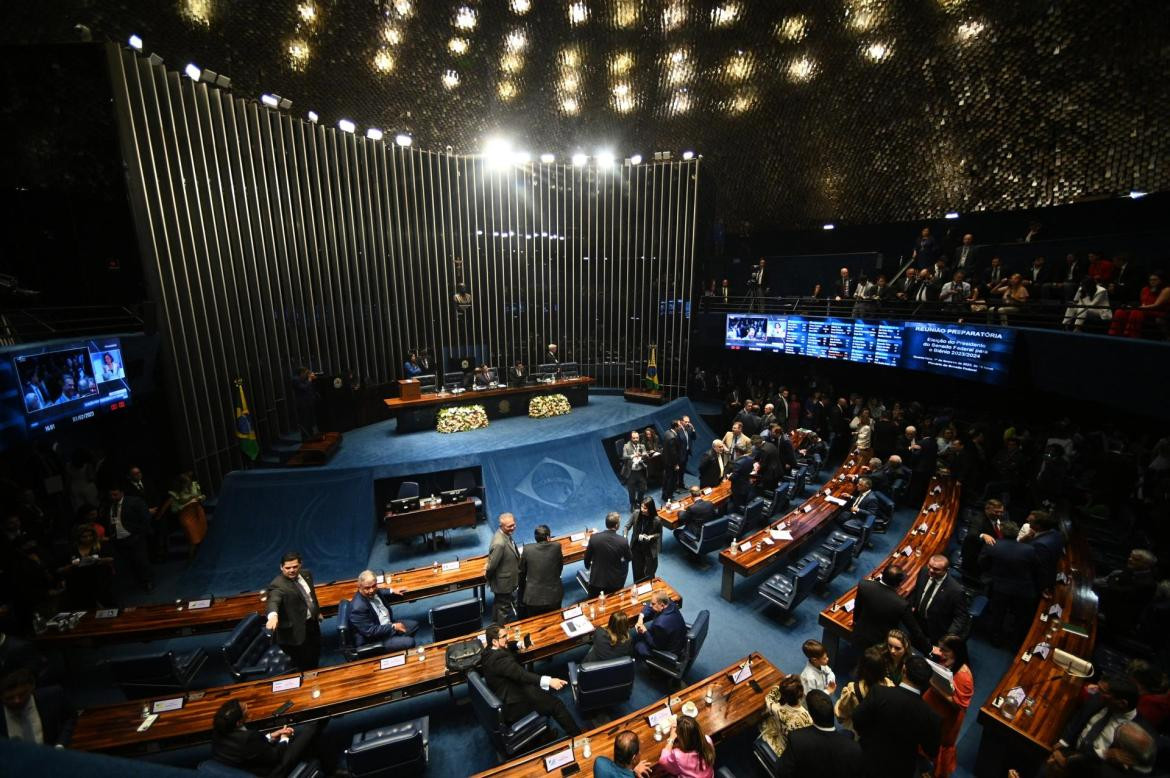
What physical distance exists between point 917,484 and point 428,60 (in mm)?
14909

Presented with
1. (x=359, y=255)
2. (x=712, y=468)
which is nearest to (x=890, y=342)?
(x=712, y=468)

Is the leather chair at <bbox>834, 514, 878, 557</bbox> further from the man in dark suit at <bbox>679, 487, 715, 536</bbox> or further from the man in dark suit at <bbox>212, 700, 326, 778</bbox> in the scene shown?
the man in dark suit at <bbox>212, 700, 326, 778</bbox>

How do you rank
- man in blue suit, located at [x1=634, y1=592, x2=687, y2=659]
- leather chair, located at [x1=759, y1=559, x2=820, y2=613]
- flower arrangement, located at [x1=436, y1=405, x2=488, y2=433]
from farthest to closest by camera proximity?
flower arrangement, located at [x1=436, y1=405, x2=488, y2=433], leather chair, located at [x1=759, y1=559, x2=820, y2=613], man in blue suit, located at [x1=634, y1=592, x2=687, y2=659]

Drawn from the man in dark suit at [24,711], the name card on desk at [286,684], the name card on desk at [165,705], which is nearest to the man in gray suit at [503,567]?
the name card on desk at [286,684]

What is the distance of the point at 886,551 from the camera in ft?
25.5

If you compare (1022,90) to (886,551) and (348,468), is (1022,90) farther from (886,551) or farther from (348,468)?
(348,468)

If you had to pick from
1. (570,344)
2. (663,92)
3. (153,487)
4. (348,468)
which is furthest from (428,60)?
(153,487)

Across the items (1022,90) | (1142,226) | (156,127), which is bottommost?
(1142,226)

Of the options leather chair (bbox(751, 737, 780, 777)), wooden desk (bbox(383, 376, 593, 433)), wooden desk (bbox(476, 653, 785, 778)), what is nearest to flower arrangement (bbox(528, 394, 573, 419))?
wooden desk (bbox(383, 376, 593, 433))

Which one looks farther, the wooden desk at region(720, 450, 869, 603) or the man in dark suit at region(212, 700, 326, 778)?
the wooden desk at region(720, 450, 869, 603)

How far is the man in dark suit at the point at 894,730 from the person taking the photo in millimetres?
3127

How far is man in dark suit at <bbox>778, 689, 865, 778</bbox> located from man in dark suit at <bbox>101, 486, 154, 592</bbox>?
8162mm

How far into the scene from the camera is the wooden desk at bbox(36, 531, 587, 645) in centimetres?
491

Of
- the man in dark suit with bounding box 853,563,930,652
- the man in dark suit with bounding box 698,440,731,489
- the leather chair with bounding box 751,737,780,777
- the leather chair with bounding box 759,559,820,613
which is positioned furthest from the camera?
the man in dark suit with bounding box 698,440,731,489
